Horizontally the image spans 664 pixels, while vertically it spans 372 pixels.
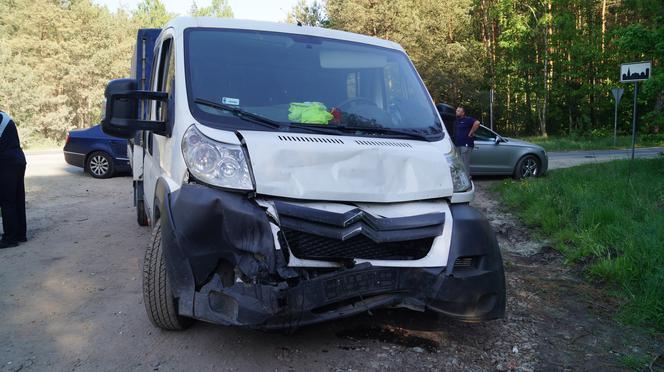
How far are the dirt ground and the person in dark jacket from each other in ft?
3.28

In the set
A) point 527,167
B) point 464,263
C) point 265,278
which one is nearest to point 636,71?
point 527,167

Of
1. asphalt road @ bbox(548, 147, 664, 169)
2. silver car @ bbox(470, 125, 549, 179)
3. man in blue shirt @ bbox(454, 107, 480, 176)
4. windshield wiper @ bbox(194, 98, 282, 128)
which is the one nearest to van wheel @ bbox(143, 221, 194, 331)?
windshield wiper @ bbox(194, 98, 282, 128)

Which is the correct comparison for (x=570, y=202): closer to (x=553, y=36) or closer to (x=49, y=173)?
(x=49, y=173)

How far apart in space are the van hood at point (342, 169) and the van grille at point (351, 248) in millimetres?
247

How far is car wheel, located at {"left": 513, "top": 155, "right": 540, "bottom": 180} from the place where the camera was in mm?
13252

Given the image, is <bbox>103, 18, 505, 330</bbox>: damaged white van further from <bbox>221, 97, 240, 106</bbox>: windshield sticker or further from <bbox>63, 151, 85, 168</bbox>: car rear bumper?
<bbox>63, 151, 85, 168</bbox>: car rear bumper

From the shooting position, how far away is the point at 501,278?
3.32 metres

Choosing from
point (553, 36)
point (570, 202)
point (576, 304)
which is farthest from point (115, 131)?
point (553, 36)

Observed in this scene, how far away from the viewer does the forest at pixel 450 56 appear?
32344 mm

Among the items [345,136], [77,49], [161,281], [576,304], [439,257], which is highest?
[77,49]

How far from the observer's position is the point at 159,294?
11.5ft

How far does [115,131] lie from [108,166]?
10.9 metres

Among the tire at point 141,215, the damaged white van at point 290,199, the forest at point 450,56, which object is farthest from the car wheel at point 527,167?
the forest at point 450,56

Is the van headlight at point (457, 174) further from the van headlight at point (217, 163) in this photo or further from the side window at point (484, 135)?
the side window at point (484, 135)
